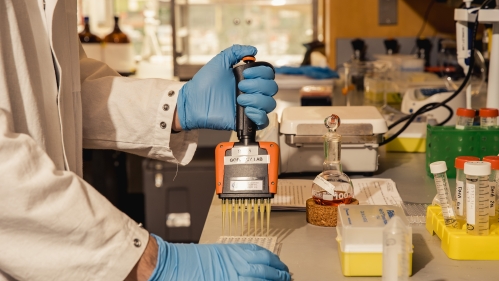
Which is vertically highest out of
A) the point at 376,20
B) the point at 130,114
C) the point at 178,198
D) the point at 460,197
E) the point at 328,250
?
the point at 376,20

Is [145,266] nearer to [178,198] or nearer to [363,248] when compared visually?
A: [363,248]

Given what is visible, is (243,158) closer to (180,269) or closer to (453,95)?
(180,269)

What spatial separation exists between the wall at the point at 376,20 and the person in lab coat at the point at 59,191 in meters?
2.55

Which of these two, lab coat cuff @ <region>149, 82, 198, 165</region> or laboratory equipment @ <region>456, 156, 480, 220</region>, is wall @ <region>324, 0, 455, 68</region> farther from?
laboratory equipment @ <region>456, 156, 480, 220</region>

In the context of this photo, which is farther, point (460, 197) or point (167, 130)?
point (167, 130)

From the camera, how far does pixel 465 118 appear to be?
5.05 feet

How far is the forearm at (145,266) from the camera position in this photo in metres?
0.95

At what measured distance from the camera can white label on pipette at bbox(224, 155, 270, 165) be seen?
1.15 meters

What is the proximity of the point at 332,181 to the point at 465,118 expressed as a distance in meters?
0.47

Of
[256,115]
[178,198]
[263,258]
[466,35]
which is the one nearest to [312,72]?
[178,198]

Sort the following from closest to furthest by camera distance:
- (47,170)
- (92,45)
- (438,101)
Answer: (47,170) → (438,101) → (92,45)

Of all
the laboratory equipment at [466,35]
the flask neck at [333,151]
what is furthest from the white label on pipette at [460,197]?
the laboratory equipment at [466,35]

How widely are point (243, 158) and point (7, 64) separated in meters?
0.43

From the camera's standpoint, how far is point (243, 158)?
116 centimetres
